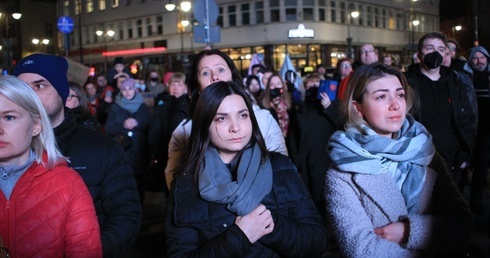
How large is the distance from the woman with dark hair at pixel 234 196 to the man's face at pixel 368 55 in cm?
464

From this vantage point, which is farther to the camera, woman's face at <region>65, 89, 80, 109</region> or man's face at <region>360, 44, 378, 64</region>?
man's face at <region>360, 44, 378, 64</region>

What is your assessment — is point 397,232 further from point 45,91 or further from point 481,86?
point 481,86

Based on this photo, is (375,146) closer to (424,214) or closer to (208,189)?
(424,214)

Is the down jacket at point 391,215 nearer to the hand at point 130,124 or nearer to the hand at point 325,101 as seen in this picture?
the hand at point 325,101

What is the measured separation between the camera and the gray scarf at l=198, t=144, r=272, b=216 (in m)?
2.57

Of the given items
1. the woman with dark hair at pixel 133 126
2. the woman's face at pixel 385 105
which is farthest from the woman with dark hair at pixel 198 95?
the woman with dark hair at pixel 133 126

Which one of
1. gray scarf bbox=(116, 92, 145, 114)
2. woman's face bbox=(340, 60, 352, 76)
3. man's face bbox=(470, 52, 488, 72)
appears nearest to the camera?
gray scarf bbox=(116, 92, 145, 114)

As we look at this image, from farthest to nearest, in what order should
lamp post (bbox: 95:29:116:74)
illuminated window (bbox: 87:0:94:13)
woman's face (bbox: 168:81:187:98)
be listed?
1. illuminated window (bbox: 87:0:94:13)
2. lamp post (bbox: 95:29:116:74)
3. woman's face (bbox: 168:81:187:98)

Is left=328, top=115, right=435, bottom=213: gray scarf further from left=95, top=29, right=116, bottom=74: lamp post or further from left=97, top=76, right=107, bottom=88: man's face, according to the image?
left=95, top=29, right=116, bottom=74: lamp post

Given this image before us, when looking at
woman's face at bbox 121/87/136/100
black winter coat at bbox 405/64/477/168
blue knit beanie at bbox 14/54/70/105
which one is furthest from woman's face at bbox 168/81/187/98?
blue knit beanie at bbox 14/54/70/105

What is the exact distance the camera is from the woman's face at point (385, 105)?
9.34 ft

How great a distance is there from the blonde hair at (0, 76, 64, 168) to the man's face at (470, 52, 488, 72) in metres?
6.74

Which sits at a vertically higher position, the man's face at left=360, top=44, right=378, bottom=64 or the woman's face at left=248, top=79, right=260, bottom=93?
the man's face at left=360, top=44, right=378, bottom=64

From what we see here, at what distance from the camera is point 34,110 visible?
2637 millimetres
